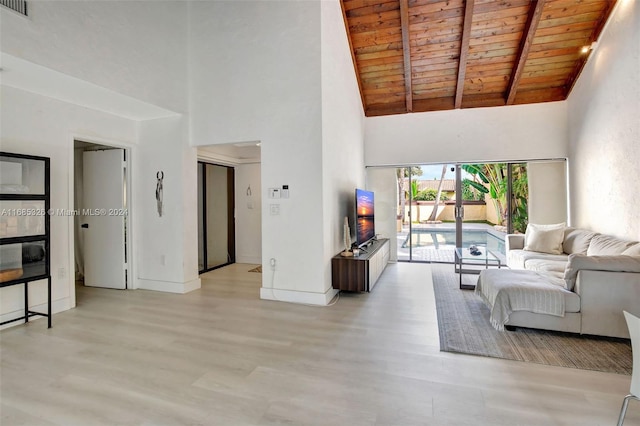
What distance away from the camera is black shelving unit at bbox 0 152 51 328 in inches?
123

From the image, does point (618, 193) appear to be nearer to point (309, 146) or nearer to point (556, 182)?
point (556, 182)

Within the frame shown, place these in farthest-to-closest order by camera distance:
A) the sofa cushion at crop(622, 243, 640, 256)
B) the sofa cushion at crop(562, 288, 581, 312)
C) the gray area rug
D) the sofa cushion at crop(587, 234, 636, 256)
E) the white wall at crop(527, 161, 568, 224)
→ the white wall at crop(527, 161, 568, 224) < the sofa cushion at crop(587, 234, 636, 256) < the sofa cushion at crop(622, 243, 640, 256) < the sofa cushion at crop(562, 288, 581, 312) < the gray area rug

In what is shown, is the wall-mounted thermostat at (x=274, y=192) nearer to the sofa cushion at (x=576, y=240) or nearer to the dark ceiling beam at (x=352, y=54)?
the dark ceiling beam at (x=352, y=54)

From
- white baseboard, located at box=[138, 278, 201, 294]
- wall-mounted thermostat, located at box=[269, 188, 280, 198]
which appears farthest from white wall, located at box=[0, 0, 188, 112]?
white baseboard, located at box=[138, 278, 201, 294]

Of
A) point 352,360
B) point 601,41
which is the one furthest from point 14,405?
point 601,41

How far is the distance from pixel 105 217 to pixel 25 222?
1.49 metres

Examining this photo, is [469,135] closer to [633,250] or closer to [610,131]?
[610,131]

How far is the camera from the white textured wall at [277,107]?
3.98 metres

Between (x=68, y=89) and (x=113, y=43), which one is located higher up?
(x=113, y=43)

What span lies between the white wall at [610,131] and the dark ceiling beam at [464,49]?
1814 millimetres

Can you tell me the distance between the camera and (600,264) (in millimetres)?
2857

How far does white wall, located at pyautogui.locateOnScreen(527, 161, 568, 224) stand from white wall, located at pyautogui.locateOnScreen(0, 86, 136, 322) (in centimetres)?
740

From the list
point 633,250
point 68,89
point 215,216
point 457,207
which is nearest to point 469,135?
point 457,207

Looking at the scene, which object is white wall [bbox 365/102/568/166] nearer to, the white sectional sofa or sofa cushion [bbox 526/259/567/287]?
sofa cushion [bbox 526/259/567/287]
